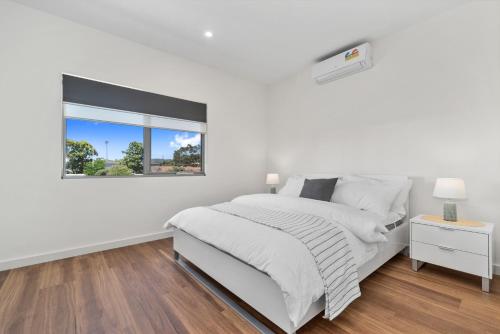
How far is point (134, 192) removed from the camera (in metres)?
3.09

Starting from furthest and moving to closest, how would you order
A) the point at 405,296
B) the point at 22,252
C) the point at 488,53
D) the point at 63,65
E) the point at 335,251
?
the point at 63,65, the point at 22,252, the point at 488,53, the point at 405,296, the point at 335,251

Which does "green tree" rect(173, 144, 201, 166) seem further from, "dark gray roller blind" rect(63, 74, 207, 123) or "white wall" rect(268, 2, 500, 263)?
"white wall" rect(268, 2, 500, 263)

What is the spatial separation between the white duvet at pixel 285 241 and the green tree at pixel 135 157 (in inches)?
49.3

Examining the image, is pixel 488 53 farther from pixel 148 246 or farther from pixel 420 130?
pixel 148 246

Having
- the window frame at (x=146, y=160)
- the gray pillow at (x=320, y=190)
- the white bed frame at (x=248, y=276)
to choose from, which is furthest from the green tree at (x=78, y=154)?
the gray pillow at (x=320, y=190)

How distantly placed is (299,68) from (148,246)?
11.7 ft

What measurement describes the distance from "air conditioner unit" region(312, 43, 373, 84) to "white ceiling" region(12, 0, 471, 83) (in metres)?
0.13

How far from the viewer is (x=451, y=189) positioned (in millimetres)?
2107

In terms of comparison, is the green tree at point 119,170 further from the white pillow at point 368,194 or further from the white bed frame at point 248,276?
the white pillow at point 368,194

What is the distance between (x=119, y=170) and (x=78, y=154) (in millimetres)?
492

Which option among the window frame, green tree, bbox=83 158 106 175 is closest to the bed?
the window frame

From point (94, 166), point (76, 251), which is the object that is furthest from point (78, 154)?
point (76, 251)

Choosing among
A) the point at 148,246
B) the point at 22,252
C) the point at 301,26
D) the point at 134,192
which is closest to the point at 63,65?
the point at 134,192

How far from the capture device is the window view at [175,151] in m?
3.39
